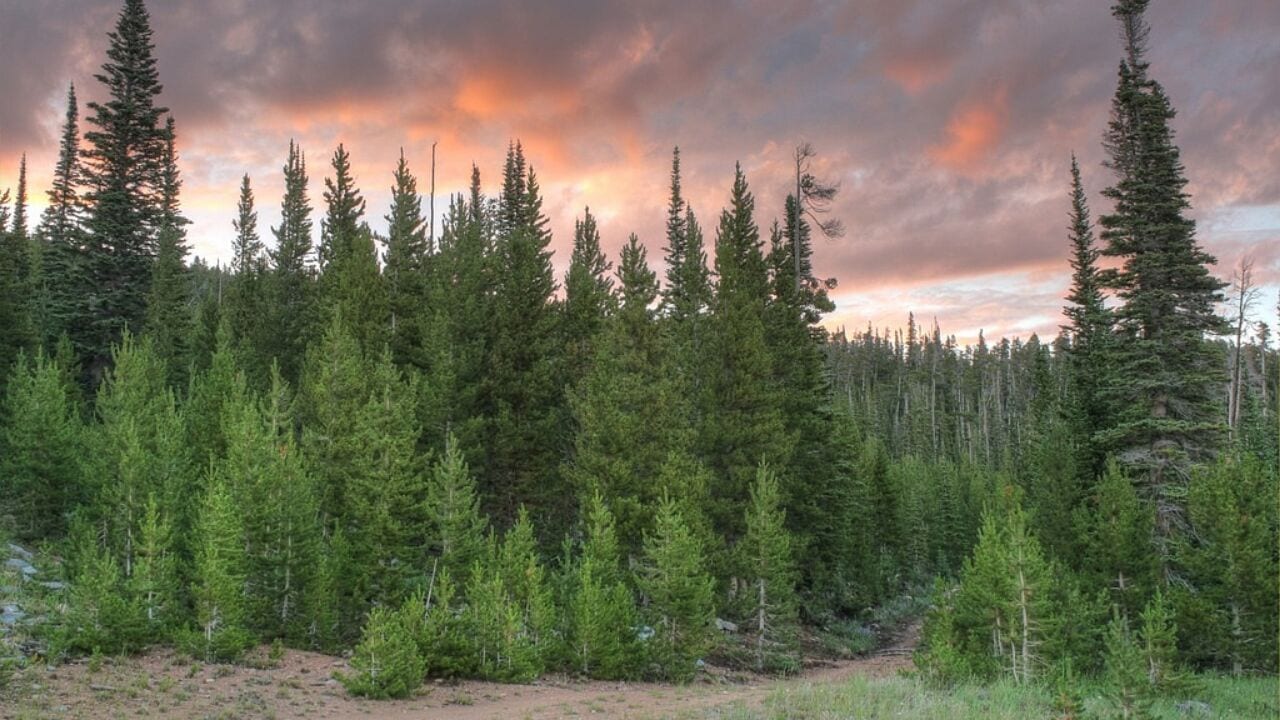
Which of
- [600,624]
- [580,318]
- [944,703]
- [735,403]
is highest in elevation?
[580,318]

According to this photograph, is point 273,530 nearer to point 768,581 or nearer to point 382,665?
point 382,665

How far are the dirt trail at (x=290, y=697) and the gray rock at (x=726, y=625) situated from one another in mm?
10462

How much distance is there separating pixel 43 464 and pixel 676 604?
913 inches

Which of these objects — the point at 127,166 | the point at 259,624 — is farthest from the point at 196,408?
the point at 127,166

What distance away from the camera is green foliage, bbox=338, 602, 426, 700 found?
57.7ft

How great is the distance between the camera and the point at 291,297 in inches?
1932

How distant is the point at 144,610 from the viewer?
1870cm

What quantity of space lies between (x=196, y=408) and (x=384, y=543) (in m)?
13.8

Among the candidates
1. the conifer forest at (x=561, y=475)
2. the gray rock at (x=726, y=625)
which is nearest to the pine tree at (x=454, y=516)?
the conifer forest at (x=561, y=475)

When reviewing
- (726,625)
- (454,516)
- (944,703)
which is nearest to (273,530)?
(454,516)

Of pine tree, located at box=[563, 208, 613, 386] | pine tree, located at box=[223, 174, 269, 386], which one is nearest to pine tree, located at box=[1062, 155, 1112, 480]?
pine tree, located at box=[563, 208, 613, 386]

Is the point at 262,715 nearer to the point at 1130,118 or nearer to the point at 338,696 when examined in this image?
the point at 338,696

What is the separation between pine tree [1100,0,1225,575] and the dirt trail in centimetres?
2010

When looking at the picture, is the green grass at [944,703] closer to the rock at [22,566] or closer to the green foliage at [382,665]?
the green foliage at [382,665]
